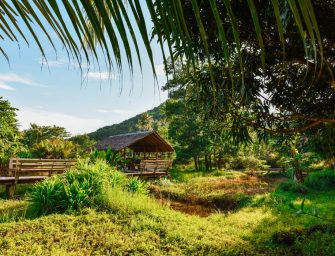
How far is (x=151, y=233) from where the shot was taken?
5.11 meters

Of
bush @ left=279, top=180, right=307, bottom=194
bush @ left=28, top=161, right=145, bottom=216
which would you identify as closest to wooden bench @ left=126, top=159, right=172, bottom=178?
bush @ left=279, top=180, right=307, bottom=194

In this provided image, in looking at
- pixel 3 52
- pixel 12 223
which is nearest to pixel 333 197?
pixel 12 223

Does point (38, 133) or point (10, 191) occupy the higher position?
point (38, 133)

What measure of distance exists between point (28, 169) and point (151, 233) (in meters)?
5.95

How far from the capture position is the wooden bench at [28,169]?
881 cm

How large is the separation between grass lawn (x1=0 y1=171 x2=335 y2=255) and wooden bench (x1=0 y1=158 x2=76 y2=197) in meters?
1.94

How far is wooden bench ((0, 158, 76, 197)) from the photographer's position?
881cm

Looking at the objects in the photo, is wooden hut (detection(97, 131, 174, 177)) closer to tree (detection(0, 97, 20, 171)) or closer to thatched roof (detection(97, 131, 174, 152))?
thatched roof (detection(97, 131, 174, 152))

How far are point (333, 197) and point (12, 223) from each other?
10.0 m

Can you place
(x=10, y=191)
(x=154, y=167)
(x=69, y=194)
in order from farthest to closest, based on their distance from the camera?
(x=154, y=167)
(x=10, y=191)
(x=69, y=194)

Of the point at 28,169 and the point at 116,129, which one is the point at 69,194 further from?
the point at 116,129

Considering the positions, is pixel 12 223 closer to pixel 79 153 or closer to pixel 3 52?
pixel 3 52

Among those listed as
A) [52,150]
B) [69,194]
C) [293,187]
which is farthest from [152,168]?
[69,194]

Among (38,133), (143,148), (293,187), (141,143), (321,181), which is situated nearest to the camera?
(293,187)
